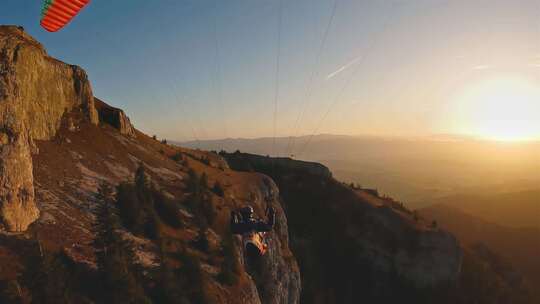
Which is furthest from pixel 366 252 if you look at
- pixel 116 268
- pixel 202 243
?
pixel 116 268

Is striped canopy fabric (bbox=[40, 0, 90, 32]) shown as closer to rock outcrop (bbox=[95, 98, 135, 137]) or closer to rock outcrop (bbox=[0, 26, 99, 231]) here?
Answer: rock outcrop (bbox=[0, 26, 99, 231])

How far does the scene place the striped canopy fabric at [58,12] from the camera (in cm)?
1986

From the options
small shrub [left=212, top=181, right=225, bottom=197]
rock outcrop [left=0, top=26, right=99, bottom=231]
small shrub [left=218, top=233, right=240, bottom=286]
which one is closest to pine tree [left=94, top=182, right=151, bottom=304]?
rock outcrop [left=0, top=26, right=99, bottom=231]

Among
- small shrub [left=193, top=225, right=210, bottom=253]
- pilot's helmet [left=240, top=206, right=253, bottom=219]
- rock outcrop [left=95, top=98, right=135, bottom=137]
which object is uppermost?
rock outcrop [left=95, top=98, right=135, bottom=137]

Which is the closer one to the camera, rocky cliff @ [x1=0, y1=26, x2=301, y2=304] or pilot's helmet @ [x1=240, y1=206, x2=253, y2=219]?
rocky cliff @ [x1=0, y1=26, x2=301, y2=304]

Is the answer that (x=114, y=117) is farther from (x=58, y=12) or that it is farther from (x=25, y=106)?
(x=58, y=12)

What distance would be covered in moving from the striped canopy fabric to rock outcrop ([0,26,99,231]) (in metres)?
4.92

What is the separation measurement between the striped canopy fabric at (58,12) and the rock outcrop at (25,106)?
4922 millimetres

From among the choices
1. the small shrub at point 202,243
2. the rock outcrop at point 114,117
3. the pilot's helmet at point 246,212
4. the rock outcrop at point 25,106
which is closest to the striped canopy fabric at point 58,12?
the rock outcrop at point 25,106

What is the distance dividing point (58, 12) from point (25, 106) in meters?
8.79

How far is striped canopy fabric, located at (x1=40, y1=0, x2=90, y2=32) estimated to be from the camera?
65.2 feet

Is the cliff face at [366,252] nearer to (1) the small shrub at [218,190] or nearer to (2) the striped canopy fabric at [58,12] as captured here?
(1) the small shrub at [218,190]

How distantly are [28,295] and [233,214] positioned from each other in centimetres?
1186

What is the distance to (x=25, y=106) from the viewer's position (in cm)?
2523
